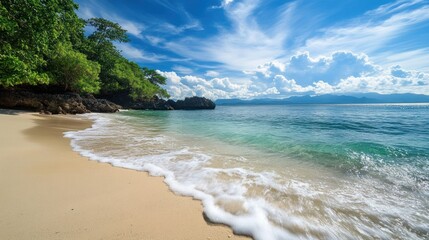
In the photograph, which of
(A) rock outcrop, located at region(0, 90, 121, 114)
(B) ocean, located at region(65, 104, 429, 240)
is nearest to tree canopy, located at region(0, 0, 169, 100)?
(A) rock outcrop, located at region(0, 90, 121, 114)

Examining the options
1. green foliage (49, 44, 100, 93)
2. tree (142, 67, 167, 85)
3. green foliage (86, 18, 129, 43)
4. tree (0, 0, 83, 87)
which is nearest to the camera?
tree (0, 0, 83, 87)

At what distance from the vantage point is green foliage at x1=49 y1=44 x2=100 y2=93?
78.1 feet

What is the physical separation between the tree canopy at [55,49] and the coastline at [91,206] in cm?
1000

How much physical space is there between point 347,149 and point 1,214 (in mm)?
10809

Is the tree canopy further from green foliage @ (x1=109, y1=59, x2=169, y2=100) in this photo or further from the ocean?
the ocean

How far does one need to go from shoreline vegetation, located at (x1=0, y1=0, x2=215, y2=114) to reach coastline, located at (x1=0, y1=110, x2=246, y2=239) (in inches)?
407

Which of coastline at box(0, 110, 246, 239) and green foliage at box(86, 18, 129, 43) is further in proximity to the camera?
green foliage at box(86, 18, 129, 43)

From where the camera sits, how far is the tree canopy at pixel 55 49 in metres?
11.2

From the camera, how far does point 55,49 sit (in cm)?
2125

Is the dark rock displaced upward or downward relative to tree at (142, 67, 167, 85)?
downward

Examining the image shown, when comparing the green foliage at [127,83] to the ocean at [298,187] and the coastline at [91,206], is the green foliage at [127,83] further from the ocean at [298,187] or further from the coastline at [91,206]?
the coastline at [91,206]

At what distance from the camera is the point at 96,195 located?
3.66 metres

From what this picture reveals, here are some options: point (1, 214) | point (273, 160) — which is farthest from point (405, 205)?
point (1, 214)

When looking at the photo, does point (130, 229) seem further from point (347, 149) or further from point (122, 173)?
point (347, 149)
